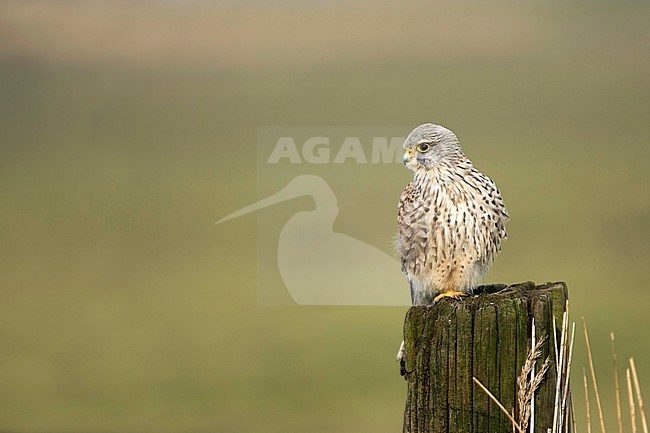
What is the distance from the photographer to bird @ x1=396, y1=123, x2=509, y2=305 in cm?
282

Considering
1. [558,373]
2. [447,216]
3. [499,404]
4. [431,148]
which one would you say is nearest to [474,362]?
[499,404]

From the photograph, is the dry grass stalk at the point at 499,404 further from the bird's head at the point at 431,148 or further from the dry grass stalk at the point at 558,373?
the bird's head at the point at 431,148

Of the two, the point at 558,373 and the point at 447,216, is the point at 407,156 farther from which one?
the point at 558,373

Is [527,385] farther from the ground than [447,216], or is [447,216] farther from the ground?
[447,216]

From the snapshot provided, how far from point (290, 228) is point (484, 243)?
3.38 meters

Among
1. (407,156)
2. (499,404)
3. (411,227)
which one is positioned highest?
(407,156)

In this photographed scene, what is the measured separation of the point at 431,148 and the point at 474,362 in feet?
4.50

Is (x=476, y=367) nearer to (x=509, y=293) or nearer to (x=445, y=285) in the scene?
(x=509, y=293)

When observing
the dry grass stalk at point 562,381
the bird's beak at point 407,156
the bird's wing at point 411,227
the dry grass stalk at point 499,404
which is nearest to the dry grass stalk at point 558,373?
the dry grass stalk at point 562,381

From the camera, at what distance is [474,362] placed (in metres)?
1.66

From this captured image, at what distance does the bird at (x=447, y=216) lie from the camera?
9.25ft

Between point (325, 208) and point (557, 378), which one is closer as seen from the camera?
point (557, 378)

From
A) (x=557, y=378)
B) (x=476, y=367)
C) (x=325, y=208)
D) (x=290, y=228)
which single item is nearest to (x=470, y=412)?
(x=476, y=367)

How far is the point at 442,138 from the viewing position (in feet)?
9.53
